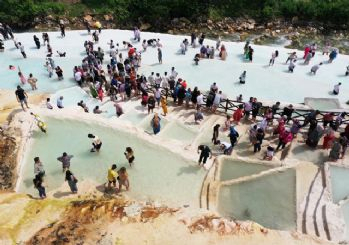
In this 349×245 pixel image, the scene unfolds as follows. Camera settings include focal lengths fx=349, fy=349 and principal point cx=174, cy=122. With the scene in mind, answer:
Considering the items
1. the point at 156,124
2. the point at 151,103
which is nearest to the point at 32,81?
the point at 151,103

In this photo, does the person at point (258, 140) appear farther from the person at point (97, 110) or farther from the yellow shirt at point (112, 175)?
the person at point (97, 110)

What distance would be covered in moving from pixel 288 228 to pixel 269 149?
3.70 m

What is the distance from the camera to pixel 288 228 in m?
11.9

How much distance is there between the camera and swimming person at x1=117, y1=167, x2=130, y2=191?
1266 cm

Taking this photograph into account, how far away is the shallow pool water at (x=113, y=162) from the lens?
528 inches

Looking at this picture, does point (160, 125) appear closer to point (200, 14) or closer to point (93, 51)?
point (93, 51)

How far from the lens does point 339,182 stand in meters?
13.6

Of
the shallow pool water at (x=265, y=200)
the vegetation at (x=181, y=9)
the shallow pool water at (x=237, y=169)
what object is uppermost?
the vegetation at (x=181, y=9)

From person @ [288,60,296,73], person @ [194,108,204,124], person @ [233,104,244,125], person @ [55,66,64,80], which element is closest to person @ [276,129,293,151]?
person @ [233,104,244,125]

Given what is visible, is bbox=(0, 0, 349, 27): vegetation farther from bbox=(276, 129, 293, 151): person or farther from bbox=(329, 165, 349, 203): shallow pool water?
bbox=(329, 165, 349, 203): shallow pool water

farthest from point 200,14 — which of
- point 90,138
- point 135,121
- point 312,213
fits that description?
point 312,213

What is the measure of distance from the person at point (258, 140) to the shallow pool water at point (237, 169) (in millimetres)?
1024

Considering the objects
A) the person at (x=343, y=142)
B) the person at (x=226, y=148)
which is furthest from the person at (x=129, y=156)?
the person at (x=343, y=142)

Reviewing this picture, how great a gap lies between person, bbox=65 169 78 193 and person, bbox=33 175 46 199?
2.88ft
